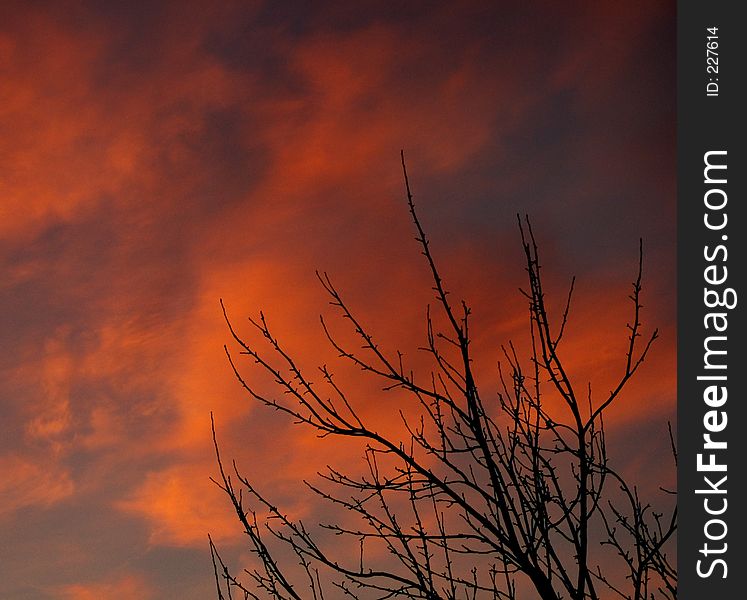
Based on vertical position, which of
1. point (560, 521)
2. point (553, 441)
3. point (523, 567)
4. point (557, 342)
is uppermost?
point (557, 342)

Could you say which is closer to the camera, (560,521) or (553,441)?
(560,521)

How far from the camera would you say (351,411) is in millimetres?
4820

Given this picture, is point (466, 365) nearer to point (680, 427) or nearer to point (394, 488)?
point (394, 488)

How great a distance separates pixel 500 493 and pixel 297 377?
133 centimetres

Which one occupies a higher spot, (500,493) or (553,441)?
(553,441)

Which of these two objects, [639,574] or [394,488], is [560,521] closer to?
[639,574]

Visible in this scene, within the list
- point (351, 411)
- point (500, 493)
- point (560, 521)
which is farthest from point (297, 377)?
point (560, 521)

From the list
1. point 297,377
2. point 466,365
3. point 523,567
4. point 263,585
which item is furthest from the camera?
point 263,585

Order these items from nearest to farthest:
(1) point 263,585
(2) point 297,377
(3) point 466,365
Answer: (3) point 466,365 → (2) point 297,377 → (1) point 263,585

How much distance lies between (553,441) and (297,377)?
1483 millimetres

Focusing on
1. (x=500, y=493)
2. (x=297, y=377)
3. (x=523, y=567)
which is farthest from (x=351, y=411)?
(x=523, y=567)

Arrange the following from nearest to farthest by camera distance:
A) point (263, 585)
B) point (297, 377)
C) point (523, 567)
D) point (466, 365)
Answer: point (523, 567)
point (466, 365)
point (297, 377)
point (263, 585)

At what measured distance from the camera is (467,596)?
513 cm

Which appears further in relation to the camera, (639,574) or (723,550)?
(639,574)
